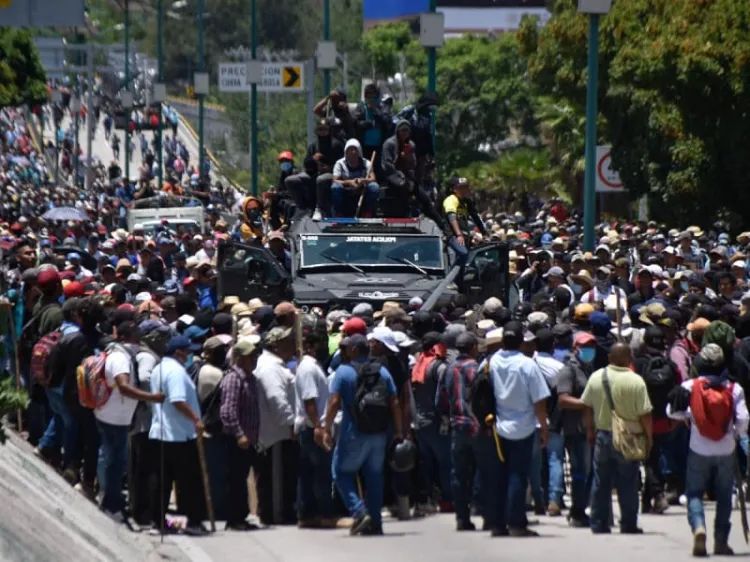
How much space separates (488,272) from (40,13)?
21519 millimetres

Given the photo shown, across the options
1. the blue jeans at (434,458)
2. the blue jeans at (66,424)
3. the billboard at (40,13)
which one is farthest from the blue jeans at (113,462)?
the billboard at (40,13)

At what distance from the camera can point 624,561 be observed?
1257cm

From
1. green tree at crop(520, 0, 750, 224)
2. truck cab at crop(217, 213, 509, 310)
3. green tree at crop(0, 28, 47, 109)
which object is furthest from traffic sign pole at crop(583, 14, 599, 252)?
green tree at crop(0, 28, 47, 109)

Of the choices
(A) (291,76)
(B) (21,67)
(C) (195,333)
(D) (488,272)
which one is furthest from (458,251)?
(B) (21,67)

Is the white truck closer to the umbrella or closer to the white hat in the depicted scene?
the umbrella

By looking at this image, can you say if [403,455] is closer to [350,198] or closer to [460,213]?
[460,213]

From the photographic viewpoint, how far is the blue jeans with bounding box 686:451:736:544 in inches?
506

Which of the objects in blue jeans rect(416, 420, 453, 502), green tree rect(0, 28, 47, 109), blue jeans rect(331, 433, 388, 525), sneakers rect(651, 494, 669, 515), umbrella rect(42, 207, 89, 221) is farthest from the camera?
green tree rect(0, 28, 47, 109)

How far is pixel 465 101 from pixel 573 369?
54383mm

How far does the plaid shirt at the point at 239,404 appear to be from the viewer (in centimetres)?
1380

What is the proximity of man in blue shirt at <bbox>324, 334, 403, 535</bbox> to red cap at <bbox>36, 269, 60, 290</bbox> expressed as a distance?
374 cm

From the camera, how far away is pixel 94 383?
13898 mm

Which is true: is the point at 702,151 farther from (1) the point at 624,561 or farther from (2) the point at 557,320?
(1) the point at 624,561

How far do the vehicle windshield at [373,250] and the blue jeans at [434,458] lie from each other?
5444 millimetres
